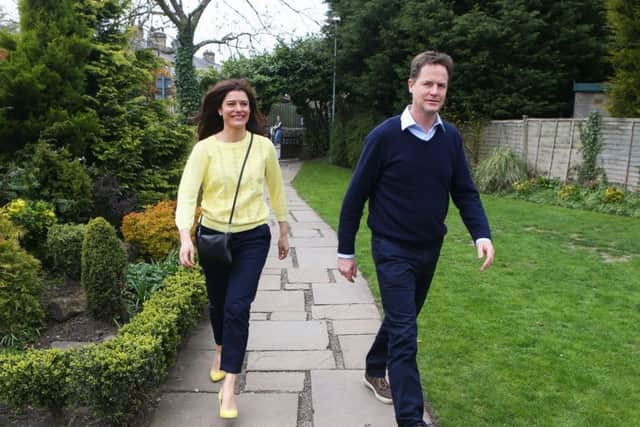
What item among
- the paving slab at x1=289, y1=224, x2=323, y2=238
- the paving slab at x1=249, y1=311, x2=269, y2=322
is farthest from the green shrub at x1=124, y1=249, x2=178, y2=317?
the paving slab at x1=289, y1=224, x2=323, y2=238

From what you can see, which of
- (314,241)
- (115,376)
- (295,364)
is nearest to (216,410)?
(115,376)

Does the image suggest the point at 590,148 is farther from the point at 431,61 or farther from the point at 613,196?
the point at 431,61

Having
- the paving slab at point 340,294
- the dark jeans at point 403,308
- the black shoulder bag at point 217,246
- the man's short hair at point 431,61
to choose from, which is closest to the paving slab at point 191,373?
the black shoulder bag at point 217,246

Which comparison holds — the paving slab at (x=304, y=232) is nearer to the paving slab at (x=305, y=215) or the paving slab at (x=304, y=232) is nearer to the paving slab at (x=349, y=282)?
the paving slab at (x=305, y=215)

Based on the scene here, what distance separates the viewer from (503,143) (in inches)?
548

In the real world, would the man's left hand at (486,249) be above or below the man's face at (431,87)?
below

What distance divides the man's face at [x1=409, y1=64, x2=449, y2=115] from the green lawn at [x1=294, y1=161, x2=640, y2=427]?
155 cm

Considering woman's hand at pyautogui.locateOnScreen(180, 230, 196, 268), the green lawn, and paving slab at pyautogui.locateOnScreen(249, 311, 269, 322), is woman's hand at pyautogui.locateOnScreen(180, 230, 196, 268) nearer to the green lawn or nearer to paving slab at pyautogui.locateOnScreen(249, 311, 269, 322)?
the green lawn

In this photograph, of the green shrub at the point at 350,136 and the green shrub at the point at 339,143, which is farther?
the green shrub at the point at 339,143

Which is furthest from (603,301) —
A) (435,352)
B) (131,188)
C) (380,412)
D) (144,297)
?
(131,188)

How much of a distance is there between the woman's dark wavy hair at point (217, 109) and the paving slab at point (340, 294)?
2.13 meters

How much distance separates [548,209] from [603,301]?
5848mm

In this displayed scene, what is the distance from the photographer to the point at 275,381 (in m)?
3.34

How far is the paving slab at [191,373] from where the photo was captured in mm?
3264
